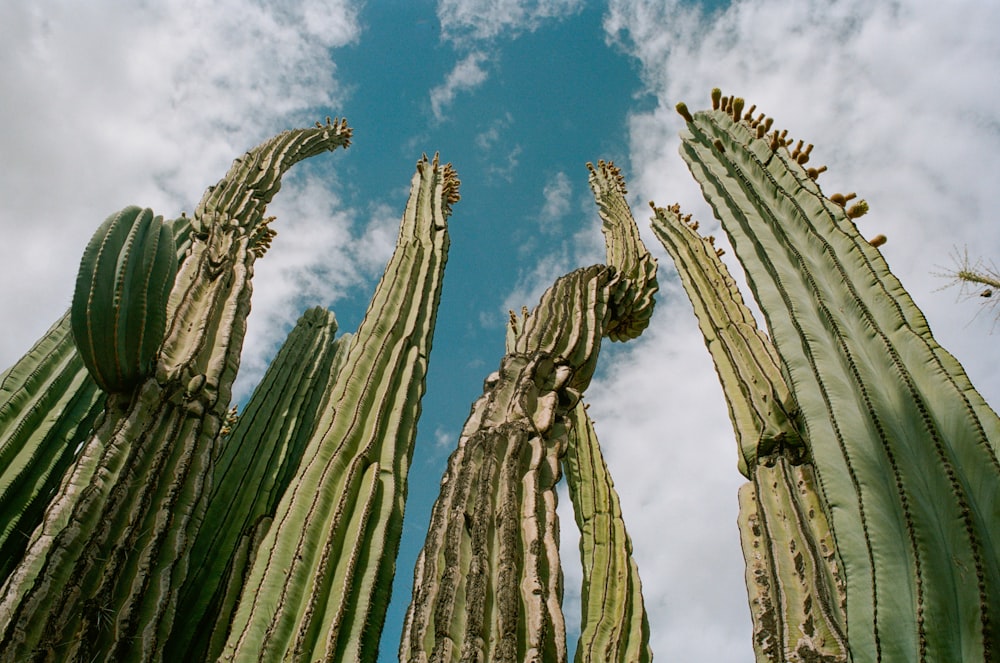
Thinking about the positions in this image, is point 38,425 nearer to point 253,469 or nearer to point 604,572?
point 253,469

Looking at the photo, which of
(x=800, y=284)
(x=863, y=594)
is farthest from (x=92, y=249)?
(x=863, y=594)

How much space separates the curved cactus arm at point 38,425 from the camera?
3848 mm

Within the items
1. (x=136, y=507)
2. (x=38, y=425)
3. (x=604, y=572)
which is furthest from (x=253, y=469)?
(x=604, y=572)

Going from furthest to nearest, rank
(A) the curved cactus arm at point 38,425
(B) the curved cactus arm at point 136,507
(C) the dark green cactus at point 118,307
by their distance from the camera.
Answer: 1. (A) the curved cactus arm at point 38,425
2. (C) the dark green cactus at point 118,307
3. (B) the curved cactus arm at point 136,507

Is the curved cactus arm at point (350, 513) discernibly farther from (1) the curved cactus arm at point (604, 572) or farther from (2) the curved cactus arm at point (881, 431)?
(2) the curved cactus arm at point (881, 431)

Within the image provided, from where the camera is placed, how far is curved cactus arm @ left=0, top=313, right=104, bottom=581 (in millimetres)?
3848

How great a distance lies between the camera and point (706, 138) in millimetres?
3434

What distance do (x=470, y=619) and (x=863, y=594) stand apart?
119cm

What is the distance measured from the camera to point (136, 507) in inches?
127

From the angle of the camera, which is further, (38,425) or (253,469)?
(253,469)

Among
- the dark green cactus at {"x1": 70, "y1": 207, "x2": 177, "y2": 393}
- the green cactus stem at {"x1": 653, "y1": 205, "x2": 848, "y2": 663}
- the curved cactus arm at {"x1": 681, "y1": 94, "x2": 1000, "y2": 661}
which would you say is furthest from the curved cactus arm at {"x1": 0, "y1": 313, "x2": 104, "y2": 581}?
the curved cactus arm at {"x1": 681, "y1": 94, "x2": 1000, "y2": 661}

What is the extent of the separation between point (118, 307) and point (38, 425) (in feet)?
3.49

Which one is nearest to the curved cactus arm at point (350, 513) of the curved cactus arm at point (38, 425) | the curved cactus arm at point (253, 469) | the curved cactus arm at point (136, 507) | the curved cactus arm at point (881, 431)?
the curved cactus arm at point (136, 507)

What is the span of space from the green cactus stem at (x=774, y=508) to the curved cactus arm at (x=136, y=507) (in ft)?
7.88
